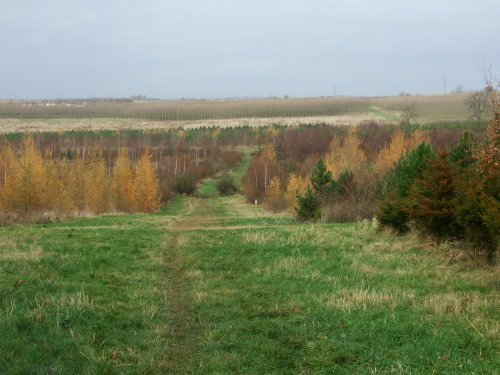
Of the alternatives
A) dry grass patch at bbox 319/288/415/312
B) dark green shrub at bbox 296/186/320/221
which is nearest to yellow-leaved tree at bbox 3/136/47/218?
dark green shrub at bbox 296/186/320/221

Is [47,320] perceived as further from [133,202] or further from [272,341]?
[133,202]

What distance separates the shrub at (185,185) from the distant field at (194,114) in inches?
1866

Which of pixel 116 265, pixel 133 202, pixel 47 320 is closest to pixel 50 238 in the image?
pixel 116 265

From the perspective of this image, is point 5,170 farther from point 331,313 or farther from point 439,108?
point 439,108

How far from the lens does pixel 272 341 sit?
707 centimetres

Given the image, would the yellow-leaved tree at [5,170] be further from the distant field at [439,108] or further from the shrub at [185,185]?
the distant field at [439,108]

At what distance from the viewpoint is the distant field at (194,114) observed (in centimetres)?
12800

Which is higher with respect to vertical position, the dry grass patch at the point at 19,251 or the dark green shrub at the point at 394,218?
the dark green shrub at the point at 394,218

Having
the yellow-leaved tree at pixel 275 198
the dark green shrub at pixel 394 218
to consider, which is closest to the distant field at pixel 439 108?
the yellow-leaved tree at pixel 275 198

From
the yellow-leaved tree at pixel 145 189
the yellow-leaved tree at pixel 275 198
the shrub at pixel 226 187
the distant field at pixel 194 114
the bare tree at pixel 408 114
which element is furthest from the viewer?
the distant field at pixel 194 114

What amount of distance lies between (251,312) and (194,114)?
15705 cm

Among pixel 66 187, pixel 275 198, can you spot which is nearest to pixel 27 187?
pixel 66 187

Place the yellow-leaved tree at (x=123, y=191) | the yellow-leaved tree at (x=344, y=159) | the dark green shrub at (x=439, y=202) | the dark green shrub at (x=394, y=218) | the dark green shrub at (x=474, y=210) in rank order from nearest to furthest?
1. the dark green shrub at (x=474, y=210)
2. the dark green shrub at (x=439, y=202)
3. the dark green shrub at (x=394, y=218)
4. the yellow-leaved tree at (x=344, y=159)
5. the yellow-leaved tree at (x=123, y=191)

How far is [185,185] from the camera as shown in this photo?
74250 millimetres
